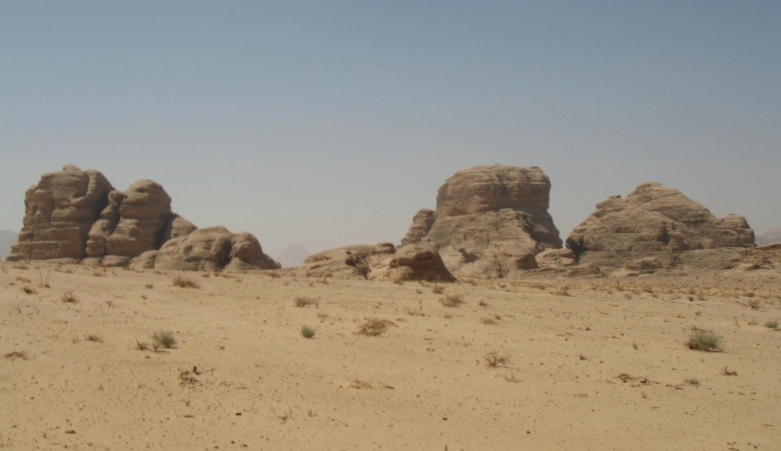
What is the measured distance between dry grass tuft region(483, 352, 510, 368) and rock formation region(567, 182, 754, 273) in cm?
4094

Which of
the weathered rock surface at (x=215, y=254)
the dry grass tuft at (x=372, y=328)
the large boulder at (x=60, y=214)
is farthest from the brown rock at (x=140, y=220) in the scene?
the dry grass tuft at (x=372, y=328)

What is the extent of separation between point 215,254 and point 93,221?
1743 centimetres

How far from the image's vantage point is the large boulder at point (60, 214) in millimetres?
48938

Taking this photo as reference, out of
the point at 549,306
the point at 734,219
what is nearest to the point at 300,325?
the point at 549,306

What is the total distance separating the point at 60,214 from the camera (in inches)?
1949

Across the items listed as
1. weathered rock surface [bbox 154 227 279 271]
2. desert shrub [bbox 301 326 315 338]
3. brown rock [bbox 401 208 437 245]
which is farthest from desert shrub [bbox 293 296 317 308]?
brown rock [bbox 401 208 437 245]

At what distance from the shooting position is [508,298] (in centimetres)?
2209

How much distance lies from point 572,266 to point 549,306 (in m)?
30.7

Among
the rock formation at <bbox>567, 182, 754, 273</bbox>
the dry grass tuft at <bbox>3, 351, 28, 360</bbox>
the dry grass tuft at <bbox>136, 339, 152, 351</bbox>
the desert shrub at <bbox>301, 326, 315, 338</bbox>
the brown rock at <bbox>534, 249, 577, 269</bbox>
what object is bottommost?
the dry grass tuft at <bbox>3, 351, 28, 360</bbox>

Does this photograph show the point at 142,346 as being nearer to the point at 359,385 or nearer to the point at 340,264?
the point at 359,385

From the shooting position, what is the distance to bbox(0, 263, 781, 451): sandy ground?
26.4 feet

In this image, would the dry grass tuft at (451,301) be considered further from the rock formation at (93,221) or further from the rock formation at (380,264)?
the rock formation at (93,221)

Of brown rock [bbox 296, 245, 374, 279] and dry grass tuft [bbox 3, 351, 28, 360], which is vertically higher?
brown rock [bbox 296, 245, 374, 279]

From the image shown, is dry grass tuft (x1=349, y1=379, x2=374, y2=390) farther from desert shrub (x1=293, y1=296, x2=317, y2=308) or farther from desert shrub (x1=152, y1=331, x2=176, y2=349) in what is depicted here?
desert shrub (x1=293, y1=296, x2=317, y2=308)
